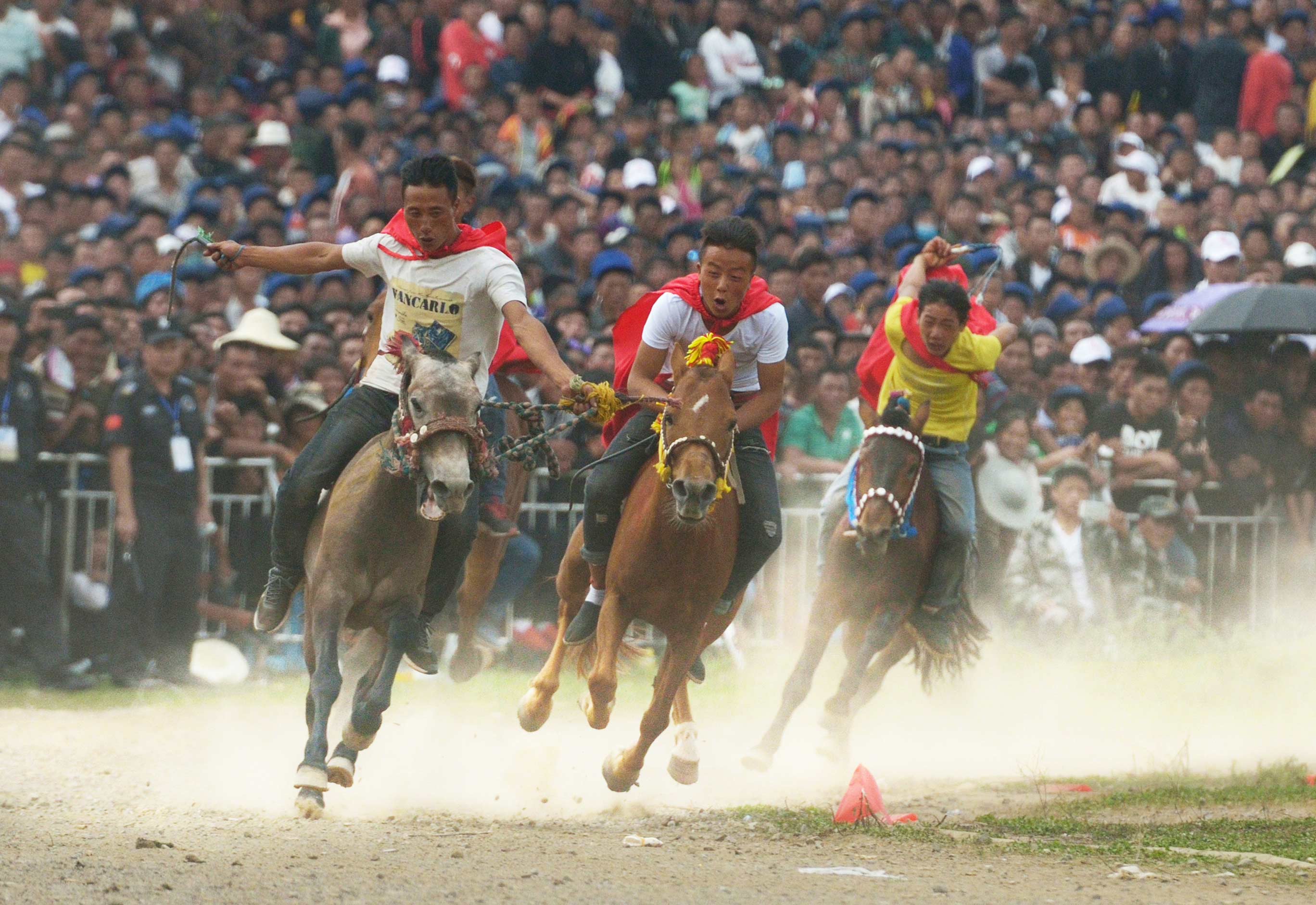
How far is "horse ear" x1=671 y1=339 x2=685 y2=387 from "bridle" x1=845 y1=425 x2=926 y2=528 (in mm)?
1700

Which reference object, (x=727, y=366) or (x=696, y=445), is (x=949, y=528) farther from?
(x=696, y=445)

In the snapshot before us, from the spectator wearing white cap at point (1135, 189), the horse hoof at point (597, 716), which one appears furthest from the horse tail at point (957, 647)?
the spectator wearing white cap at point (1135, 189)

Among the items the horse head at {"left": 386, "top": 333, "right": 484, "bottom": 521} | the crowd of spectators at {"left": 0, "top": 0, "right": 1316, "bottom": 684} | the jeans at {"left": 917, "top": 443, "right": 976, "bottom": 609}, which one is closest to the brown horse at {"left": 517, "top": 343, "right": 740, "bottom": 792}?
the horse head at {"left": 386, "top": 333, "right": 484, "bottom": 521}

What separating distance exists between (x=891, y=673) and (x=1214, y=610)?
3034mm

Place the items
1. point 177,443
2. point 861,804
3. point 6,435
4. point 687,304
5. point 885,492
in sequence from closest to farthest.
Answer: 1. point 861,804
2. point 687,304
3. point 885,492
4. point 6,435
5. point 177,443

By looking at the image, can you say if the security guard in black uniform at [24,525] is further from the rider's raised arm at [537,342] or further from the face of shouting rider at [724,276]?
the face of shouting rider at [724,276]

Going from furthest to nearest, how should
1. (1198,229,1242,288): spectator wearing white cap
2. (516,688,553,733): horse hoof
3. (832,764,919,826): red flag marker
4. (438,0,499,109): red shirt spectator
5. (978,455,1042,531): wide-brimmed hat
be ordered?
(438,0,499,109): red shirt spectator, (1198,229,1242,288): spectator wearing white cap, (978,455,1042,531): wide-brimmed hat, (516,688,553,733): horse hoof, (832,764,919,826): red flag marker

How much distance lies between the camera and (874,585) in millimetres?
10789

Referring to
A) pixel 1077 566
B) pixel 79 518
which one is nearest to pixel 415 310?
pixel 79 518

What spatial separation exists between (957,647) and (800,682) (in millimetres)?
1066

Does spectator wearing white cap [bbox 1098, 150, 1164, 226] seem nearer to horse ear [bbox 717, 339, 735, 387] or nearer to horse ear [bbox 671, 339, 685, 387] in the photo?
horse ear [bbox 671, 339, 685, 387]

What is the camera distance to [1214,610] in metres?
15.4

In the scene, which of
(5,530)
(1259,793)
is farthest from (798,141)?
(1259,793)

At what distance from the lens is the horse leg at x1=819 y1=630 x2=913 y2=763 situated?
422 inches
